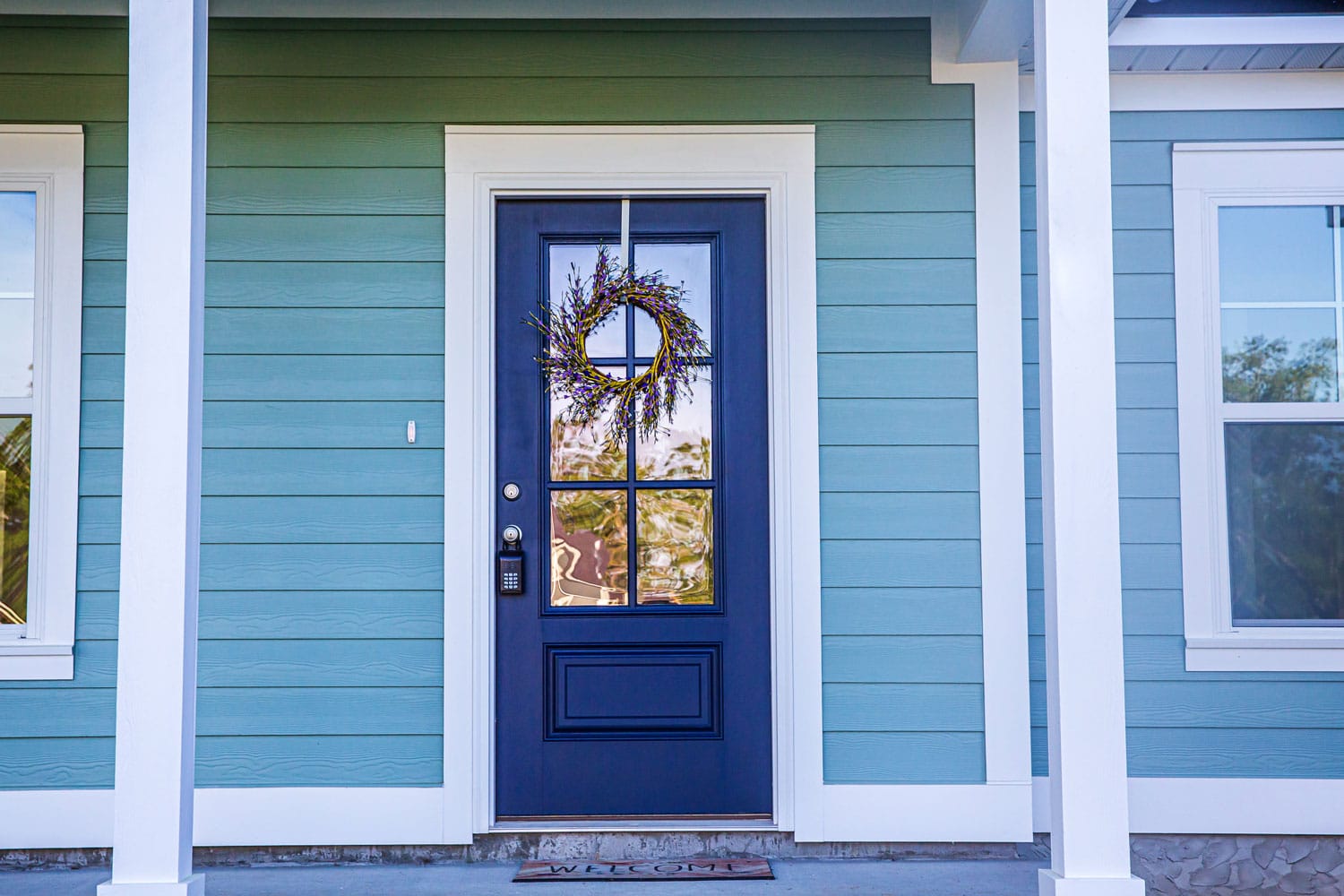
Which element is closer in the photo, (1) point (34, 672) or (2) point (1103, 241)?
(2) point (1103, 241)

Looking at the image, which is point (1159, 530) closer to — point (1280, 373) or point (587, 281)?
point (1280, 373)

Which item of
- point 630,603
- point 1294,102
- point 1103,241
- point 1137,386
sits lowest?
point 630,603

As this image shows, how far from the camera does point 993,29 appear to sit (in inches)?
112

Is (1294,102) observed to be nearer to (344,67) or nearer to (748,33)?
(748,33)

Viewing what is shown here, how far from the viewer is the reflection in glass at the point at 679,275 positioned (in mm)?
3092

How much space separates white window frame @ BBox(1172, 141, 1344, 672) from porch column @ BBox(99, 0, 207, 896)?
2.68m

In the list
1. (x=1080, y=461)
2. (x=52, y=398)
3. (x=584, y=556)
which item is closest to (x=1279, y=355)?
(x=1080, y=461)

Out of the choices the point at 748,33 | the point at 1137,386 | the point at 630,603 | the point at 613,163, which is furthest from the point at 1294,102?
the point at 630,603

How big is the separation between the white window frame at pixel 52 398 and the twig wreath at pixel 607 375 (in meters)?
1.33

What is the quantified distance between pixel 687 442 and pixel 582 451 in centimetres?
31

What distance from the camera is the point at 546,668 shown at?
119 inches

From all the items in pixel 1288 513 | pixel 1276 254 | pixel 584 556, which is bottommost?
pixel 584 556

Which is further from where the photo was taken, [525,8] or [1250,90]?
[1250,90]

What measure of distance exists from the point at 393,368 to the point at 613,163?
34.4 inches
